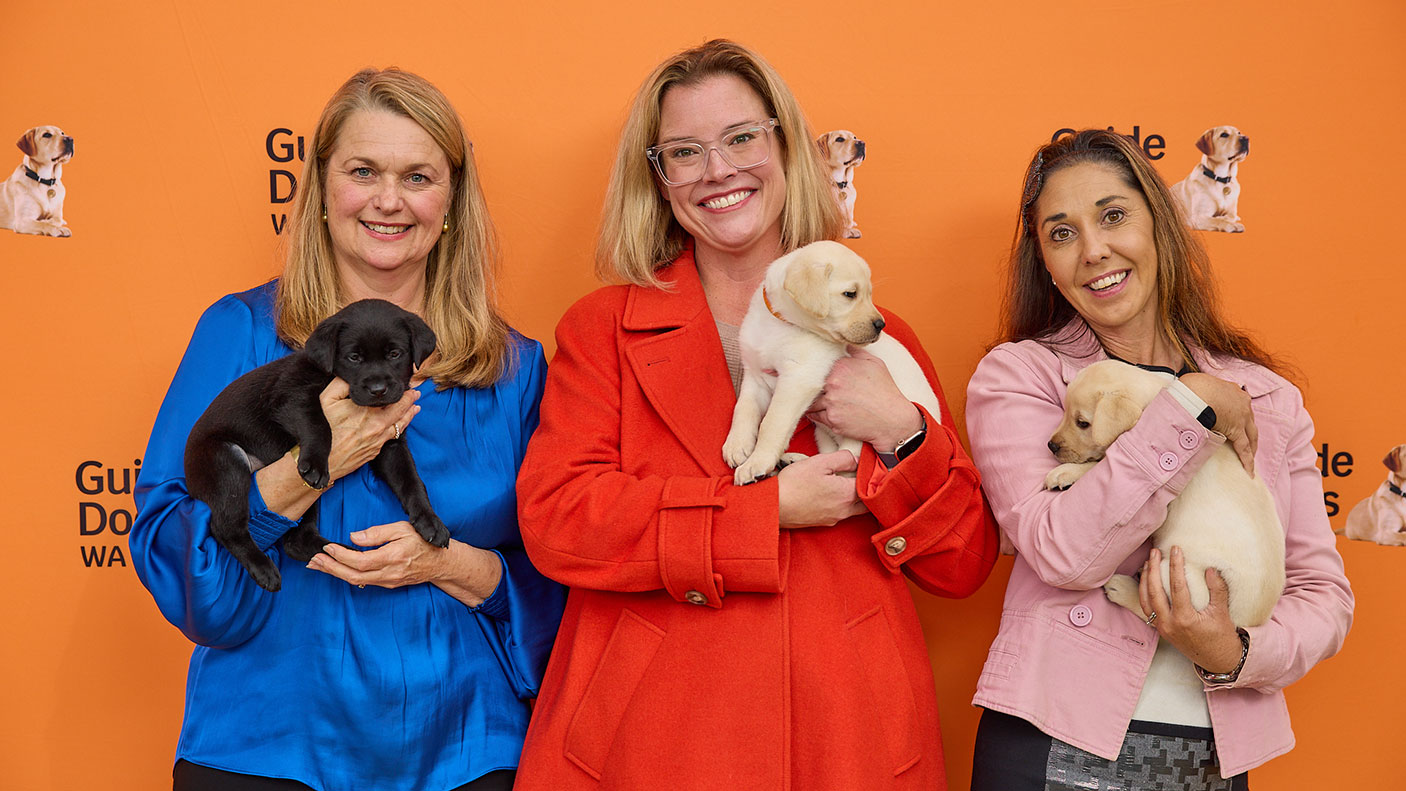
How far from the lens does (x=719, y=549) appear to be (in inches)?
73.2

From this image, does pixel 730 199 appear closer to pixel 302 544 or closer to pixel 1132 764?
pixel 302 544

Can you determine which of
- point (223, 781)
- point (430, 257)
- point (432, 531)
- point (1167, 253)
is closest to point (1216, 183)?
point (1167, 253)

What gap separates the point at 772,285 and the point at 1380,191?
2.15m

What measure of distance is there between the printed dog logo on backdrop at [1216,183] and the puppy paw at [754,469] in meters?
1.84

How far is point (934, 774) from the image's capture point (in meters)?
2.04

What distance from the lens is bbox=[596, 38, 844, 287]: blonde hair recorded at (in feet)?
7.49

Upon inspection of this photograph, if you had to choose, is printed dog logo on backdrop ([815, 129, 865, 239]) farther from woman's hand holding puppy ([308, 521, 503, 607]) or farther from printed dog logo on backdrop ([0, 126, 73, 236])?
printed dog logo on backdrop ([0, 126, 73, 236])

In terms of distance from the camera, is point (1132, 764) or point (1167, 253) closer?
point (1132, 764)

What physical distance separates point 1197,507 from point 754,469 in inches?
36.9

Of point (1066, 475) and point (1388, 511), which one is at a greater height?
point (1066, 475)

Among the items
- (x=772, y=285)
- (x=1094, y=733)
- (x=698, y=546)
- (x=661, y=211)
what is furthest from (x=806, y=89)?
(x=1094, y=733)

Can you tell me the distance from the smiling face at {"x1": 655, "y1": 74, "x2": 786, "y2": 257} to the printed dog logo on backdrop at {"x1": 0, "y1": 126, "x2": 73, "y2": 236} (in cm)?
188

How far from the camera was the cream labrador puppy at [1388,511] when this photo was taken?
2885 millimetres

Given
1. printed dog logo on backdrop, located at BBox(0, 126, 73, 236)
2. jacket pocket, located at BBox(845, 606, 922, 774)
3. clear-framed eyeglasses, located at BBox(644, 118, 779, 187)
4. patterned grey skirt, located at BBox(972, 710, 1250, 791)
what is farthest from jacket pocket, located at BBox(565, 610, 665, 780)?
printed dog logo on backdrop, located at BBox(0, 126, 73, 236)
